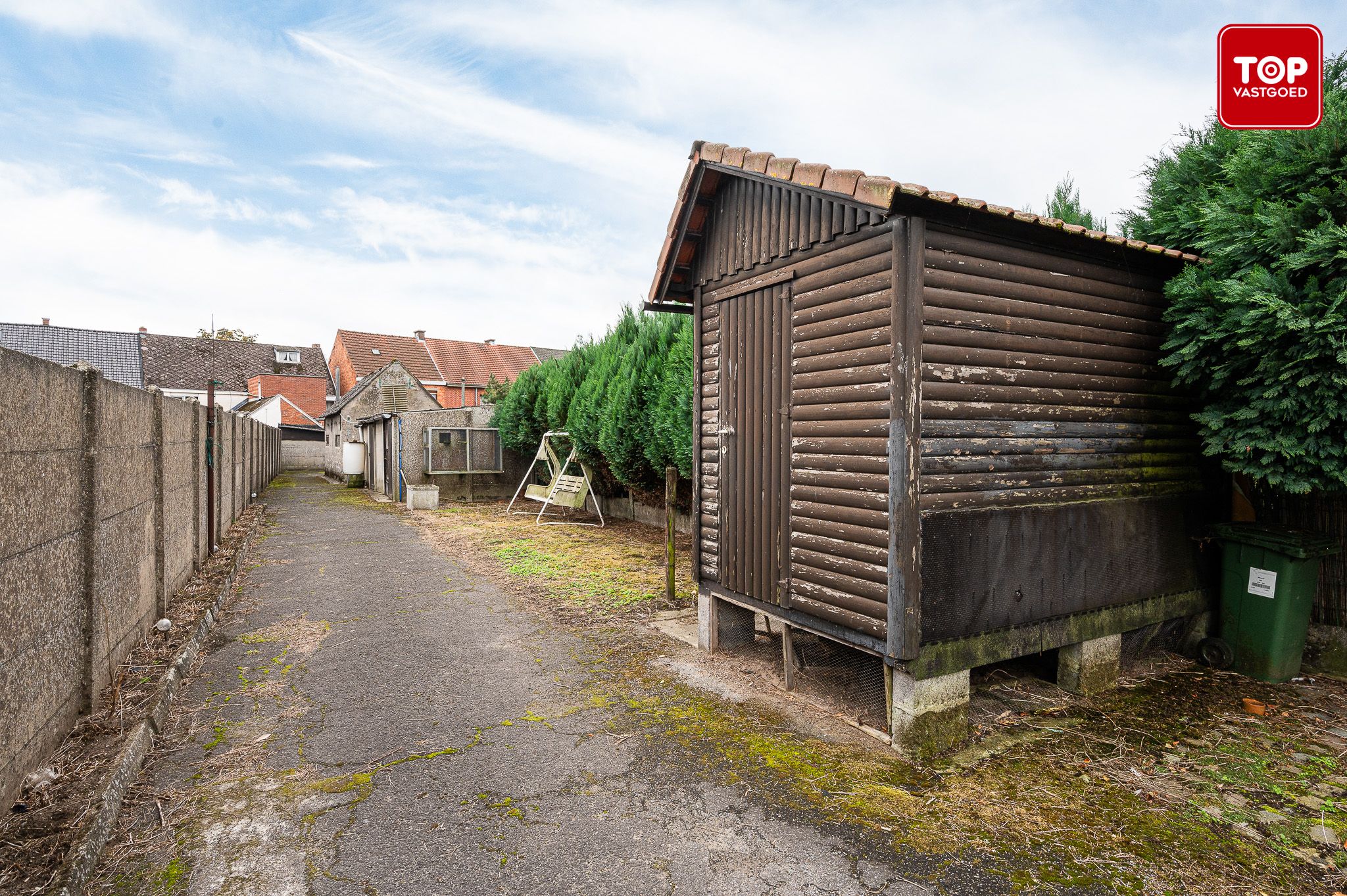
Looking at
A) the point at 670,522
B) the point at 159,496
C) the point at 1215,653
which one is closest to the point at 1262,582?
the point at 1215,653

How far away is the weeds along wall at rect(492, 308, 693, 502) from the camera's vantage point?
10.2 meters

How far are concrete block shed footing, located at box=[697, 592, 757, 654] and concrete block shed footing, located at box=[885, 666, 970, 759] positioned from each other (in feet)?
6.22

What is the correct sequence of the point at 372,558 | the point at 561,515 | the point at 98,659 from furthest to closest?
the point at 561,515, the point at 372,558, the point at 98,659

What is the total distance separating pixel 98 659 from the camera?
13.6 ft

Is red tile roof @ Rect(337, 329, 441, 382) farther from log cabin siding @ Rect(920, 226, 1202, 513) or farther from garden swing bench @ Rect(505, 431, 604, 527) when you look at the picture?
log cabin siding @ Rect(920, 226, 1202, 513)

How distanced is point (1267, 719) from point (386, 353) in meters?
41.4

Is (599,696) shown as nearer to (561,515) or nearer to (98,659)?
(98,659)

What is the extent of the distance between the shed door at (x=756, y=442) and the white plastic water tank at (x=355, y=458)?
21857 mm

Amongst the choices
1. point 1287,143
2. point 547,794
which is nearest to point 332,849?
point 547,794

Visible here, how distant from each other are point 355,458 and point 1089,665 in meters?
24.3

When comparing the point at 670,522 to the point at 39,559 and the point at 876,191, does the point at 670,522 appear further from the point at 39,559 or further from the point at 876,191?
the point at 39,559

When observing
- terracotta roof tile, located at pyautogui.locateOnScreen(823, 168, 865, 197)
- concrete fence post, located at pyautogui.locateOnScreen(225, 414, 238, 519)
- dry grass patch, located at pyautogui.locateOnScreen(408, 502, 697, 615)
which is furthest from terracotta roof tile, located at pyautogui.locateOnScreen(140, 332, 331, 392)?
terracotta roof tile, located at pyautogui.locateOnScreen(823, 168, 865, 197)

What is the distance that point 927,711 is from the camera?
13.1 ft

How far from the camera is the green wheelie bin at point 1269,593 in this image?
5.00m
